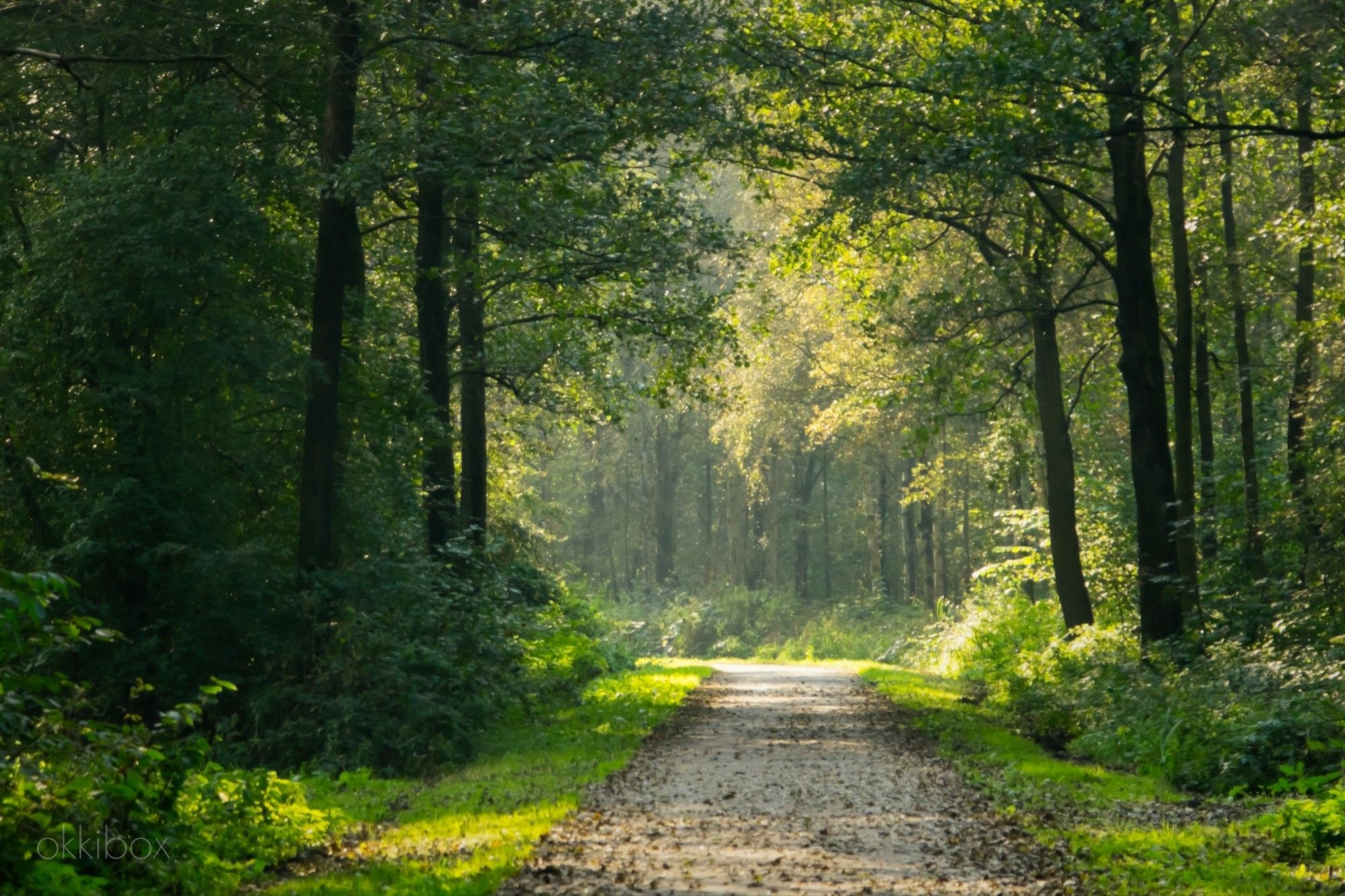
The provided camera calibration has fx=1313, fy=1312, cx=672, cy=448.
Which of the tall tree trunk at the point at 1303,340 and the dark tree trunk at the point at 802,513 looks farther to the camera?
the dark tree trunk at the point at 802,513

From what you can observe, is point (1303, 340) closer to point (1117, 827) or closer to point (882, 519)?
point (1117, 827)

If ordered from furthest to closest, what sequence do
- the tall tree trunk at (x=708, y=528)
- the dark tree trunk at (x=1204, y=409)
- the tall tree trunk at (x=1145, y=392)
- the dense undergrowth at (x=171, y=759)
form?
the tall tree trunk at (x=708, y=528), the dark tree trunk at (x=1204, y=409), the tall tree trunk at (x=1145, y=392), the dense undergrowth at (x=171, y=759)

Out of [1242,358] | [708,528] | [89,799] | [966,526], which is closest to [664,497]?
[708,528]

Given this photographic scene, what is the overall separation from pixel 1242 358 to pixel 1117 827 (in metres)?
13.6

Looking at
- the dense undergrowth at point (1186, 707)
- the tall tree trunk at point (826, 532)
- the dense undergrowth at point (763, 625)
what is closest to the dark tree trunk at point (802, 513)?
the tall tree trunk at point (826, 532)

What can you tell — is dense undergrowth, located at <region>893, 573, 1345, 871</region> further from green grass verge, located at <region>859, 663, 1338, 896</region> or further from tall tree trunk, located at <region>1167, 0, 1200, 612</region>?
tall tree trunk, located at <region>1167, 0, 1200, 612</region>

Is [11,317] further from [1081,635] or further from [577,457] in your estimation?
[577,457]

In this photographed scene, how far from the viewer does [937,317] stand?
841 inches

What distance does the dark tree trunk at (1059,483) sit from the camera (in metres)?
21.9

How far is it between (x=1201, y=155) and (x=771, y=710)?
36.8 ft

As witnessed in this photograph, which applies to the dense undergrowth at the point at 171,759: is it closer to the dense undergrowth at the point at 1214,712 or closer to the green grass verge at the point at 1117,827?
the green grass verge at the point at 1117,827

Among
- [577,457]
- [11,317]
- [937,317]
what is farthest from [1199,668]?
[577,457]

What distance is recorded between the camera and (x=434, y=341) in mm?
20328

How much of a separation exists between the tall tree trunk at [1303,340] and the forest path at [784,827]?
5396mm
